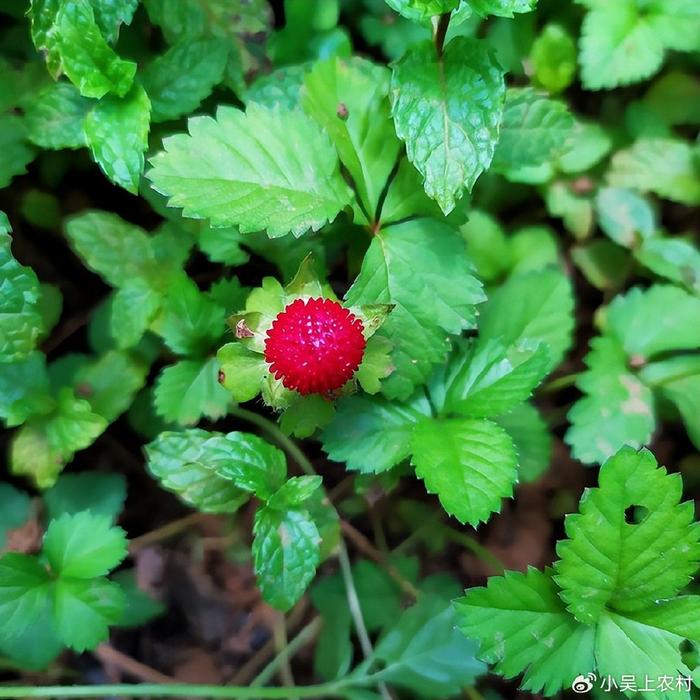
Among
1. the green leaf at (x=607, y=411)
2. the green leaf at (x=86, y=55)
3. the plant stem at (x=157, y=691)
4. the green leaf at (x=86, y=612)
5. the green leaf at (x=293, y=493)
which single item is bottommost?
the plant stem at (x=157, y=691)

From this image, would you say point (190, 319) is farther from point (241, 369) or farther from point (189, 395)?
point (241, 369)

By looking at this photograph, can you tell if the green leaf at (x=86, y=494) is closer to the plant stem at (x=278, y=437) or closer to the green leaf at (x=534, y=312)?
the plant stem at (x=278, y=437)

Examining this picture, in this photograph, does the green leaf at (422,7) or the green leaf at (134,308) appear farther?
the green leaf at (134,308)

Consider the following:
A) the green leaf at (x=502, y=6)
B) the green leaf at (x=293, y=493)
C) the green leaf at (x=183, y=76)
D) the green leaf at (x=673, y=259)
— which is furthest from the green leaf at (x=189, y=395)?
the green leaf at (x=673, y=259)

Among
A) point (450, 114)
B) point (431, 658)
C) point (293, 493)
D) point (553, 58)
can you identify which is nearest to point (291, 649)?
point (431, 658)

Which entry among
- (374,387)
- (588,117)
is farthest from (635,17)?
(374,387)

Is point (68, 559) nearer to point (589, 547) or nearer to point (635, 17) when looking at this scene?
point (589, 547)
